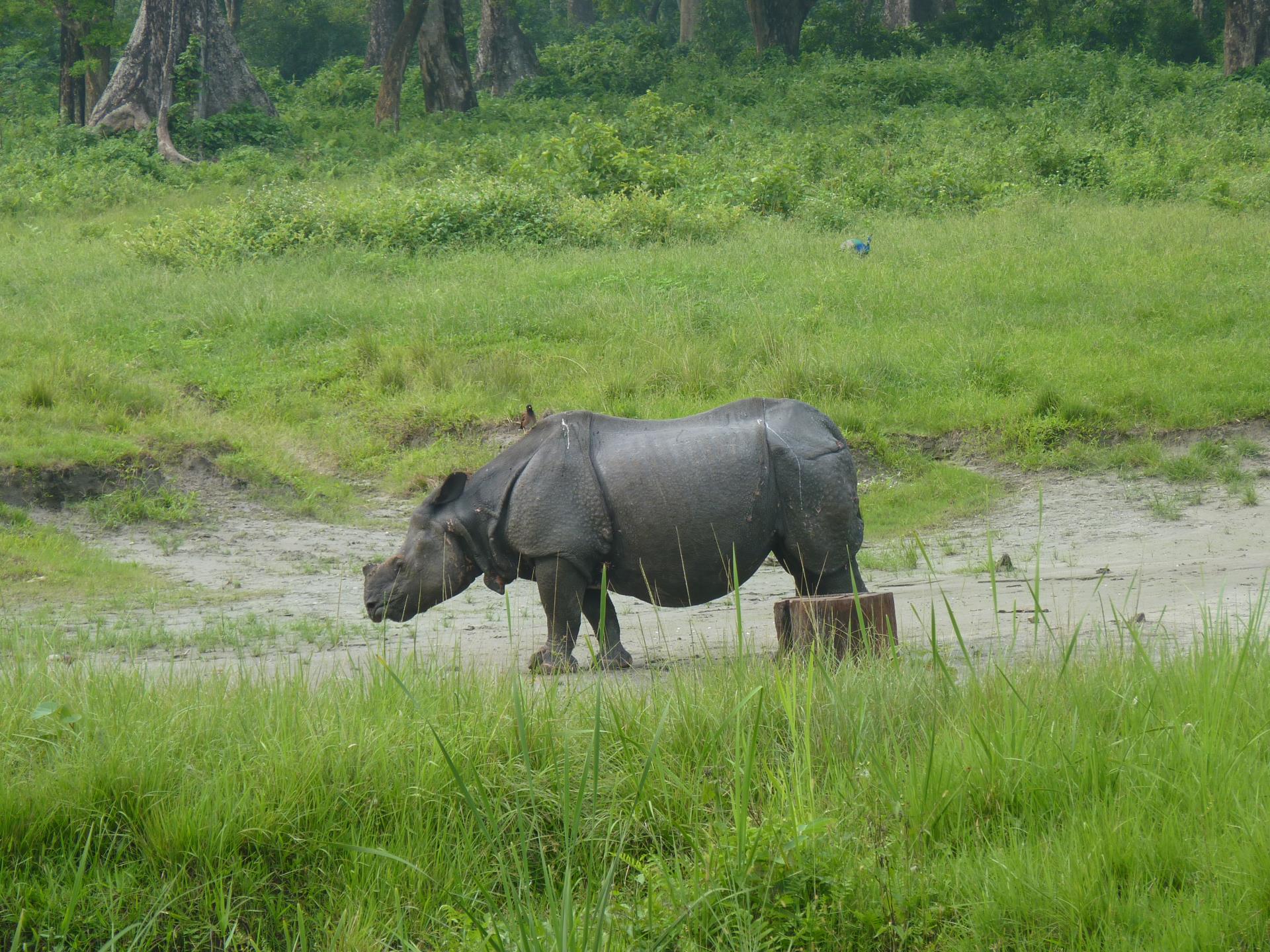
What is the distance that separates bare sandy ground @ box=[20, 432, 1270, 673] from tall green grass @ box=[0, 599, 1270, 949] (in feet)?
5.38

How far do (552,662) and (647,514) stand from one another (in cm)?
84

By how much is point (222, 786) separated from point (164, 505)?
7.33 meters

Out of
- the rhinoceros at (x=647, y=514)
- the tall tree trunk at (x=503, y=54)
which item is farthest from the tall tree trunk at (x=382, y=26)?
the rhinoceros at (x=647, y=514)

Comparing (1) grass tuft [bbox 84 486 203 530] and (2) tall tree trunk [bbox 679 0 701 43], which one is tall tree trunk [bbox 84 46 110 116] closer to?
(2) tall tree trunk [bbox 679 0 701 43]

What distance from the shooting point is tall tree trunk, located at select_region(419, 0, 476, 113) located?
30.2 meters

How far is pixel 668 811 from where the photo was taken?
13.9 ft

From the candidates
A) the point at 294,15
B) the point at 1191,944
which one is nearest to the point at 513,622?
the point at 1191,944

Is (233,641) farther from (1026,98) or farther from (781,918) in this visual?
(1026,98)

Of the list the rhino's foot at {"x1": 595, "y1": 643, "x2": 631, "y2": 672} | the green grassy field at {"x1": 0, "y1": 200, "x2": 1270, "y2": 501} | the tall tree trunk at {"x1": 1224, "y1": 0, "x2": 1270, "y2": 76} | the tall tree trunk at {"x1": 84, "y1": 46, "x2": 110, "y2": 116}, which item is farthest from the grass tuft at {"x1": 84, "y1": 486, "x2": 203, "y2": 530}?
the tall tree trunk at {"x1": 1224, "y1": 0, "x2": 1270, "y2": 76}

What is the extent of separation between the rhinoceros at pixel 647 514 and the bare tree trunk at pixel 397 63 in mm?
22833

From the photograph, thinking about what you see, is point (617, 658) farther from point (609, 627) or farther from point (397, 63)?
point (397, 63)

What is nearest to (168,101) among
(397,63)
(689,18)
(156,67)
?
(156,67)

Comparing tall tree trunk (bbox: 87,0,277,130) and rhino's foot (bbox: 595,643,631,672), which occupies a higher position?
tall tree trunk (bbox: 87,0,277,130)

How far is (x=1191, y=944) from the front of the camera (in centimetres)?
325
